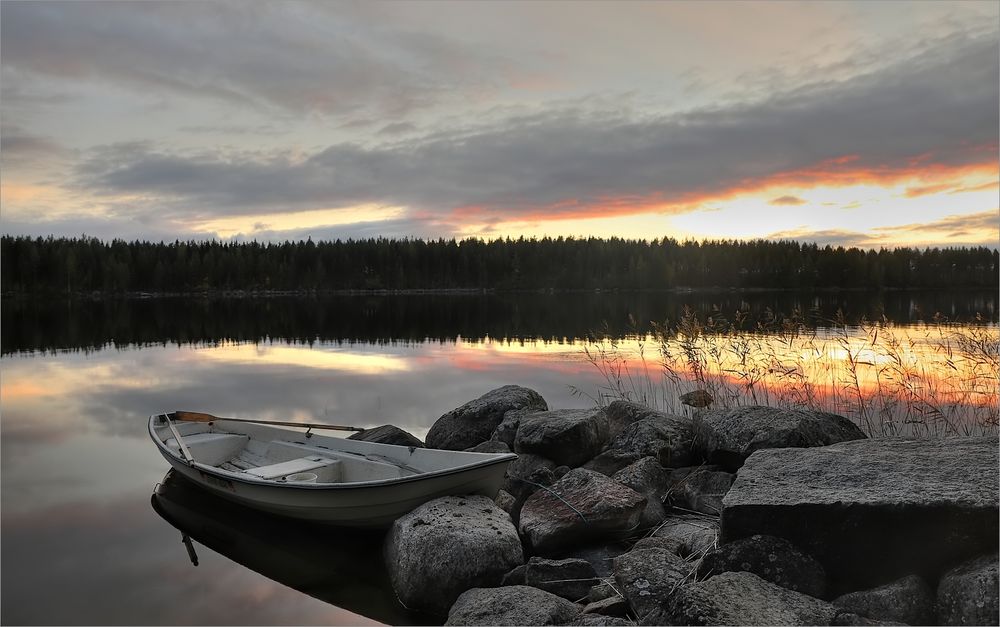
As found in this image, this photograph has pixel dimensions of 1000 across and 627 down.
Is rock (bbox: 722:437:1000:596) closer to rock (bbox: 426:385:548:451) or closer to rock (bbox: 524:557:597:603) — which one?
rock (bbox: 524:557:597:603)

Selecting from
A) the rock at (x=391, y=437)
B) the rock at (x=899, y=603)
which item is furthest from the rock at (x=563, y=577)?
the rock at (x=391, y=437)

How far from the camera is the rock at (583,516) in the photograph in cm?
781

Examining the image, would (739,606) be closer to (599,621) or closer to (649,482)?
(599,621)

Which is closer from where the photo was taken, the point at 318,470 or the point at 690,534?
the point at 690,534

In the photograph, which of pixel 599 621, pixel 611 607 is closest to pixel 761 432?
pixel 611 607

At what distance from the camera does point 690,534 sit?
7.60 m

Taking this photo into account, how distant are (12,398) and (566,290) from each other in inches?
4875

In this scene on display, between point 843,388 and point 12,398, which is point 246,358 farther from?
point 843,388

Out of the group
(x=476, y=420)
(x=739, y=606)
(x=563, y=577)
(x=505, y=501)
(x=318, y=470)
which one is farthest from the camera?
(x=476, y=420)

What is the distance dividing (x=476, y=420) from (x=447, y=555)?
19.3 feet

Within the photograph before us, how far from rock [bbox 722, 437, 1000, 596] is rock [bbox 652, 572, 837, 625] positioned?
0.67 meters

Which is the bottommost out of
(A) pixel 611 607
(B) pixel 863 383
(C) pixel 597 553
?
(C) pixel 597 553

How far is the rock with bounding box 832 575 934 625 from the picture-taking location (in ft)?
16.0

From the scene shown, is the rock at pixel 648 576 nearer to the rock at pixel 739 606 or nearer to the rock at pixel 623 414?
the rock at pixel 739 606
